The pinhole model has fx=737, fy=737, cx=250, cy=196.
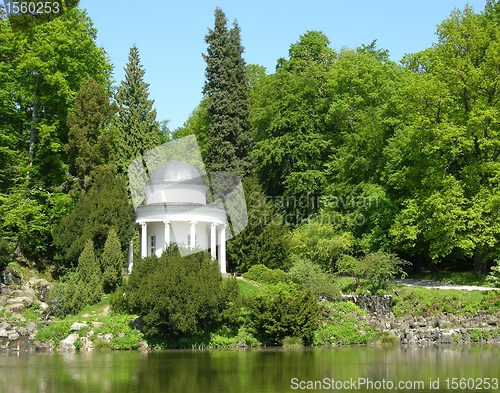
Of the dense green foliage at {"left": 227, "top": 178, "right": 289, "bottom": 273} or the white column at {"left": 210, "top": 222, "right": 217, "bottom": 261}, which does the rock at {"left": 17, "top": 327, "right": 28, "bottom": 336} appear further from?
the dense green foliage at {"left": 227, "top": 178, "right": 289, "bottom": 273}

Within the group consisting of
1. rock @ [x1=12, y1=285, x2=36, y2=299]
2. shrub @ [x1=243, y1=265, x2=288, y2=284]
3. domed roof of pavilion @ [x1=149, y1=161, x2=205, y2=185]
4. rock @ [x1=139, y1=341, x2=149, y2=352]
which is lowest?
rock @ [x1=139, y1=341, x2=149, y2=352]

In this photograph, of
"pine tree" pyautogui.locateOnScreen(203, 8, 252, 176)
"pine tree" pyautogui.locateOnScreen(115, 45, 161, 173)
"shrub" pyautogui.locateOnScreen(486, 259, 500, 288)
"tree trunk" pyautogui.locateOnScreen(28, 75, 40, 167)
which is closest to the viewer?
"shrub" pyautogui.locateOnScreen(486, 259, 500, 288)

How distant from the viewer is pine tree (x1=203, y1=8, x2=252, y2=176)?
49875 millimetres

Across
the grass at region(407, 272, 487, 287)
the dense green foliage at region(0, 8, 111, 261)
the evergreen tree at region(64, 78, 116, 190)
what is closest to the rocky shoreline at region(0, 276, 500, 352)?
the grass at region(407, 272, 487, 287)

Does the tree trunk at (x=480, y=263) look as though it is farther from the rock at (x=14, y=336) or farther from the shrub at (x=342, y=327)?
the rock at (x=14, y=336)

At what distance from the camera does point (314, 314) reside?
29.9 meters

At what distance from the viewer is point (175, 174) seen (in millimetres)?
39719

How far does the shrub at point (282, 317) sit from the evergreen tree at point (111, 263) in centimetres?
792

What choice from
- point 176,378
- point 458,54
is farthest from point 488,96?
point 176,378

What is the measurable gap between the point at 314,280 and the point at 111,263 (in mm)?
9652

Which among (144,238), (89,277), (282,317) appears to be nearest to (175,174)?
(144,238)

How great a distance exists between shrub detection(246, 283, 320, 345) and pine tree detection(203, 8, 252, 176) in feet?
64.0

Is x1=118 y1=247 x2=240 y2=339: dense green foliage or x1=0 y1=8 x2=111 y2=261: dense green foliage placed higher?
x1=0 y1=8 x2=111 y2=261: dense green foliage

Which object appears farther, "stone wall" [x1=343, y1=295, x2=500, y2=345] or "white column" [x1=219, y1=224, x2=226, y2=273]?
"white column" [x1=219, y1=224, x2=226, y2=273]
